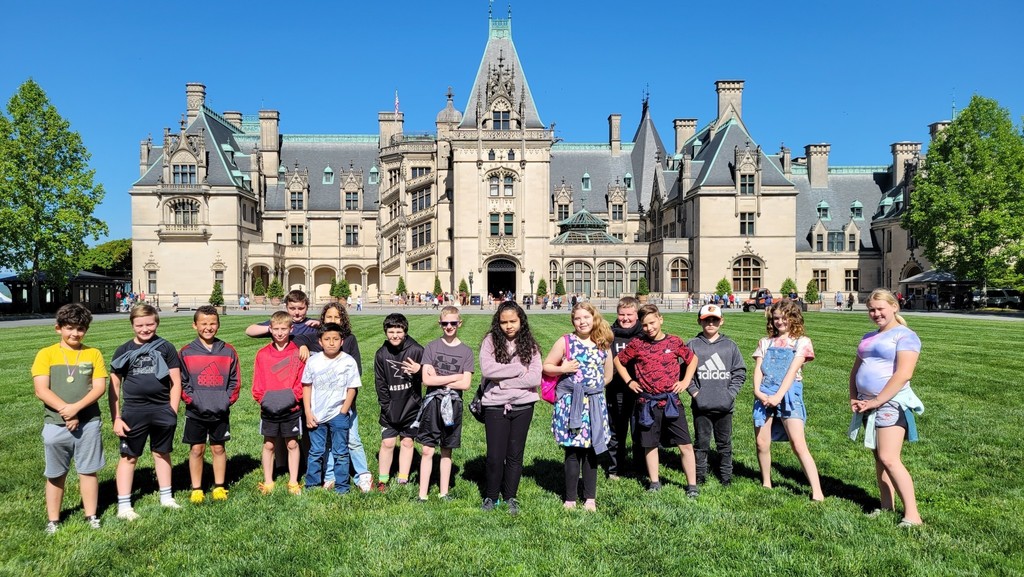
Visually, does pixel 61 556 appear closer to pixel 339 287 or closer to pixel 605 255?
pixel 339 287

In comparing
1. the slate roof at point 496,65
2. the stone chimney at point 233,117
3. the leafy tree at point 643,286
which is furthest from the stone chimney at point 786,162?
the stone chimney at point 233,117

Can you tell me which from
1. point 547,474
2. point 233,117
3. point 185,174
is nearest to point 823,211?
point 185,174

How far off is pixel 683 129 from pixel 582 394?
66.3 metres

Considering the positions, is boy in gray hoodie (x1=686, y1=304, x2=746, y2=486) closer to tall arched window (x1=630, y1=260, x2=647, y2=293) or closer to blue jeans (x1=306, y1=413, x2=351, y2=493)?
blue jeans (x1=306, y1=413, x2=351, y2=493)

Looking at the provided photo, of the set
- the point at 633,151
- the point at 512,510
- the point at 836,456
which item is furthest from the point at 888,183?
the point at 512,510

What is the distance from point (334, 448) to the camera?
21.9 ft

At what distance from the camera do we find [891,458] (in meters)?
5.54

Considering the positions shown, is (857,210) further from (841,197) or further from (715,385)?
(715,385)

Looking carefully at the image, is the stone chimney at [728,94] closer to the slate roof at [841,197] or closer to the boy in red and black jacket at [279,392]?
the slate roof at [841,197]

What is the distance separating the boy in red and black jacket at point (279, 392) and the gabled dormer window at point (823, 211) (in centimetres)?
5969

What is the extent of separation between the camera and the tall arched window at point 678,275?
53.1m

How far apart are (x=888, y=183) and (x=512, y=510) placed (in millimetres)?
65816

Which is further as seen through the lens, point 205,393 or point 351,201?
point 351,201

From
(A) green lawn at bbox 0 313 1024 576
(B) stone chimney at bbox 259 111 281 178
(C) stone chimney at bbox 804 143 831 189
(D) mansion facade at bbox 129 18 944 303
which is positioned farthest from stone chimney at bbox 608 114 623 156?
(A) green lawn at bbox 0 313 1024 576
